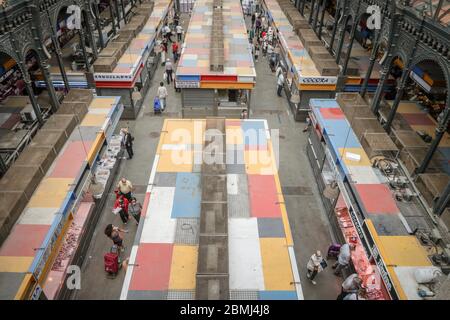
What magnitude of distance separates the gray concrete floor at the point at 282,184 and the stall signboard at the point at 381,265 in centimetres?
239

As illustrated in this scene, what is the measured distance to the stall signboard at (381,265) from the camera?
8.89 metres

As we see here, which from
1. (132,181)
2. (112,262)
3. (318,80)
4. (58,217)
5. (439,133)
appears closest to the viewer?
(58,217)

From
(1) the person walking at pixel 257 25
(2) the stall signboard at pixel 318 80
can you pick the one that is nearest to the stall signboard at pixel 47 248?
(2) the stall signboard at pixel 318 80

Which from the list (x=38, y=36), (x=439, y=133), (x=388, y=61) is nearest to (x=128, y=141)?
(x=38, y=36)

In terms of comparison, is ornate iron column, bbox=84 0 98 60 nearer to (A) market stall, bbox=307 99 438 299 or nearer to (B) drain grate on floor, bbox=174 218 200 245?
(A) market stall, bbox=307 99 438 299

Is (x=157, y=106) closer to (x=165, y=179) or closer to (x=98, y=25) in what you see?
(x=98, y=25)

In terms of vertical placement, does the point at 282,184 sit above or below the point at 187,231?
below

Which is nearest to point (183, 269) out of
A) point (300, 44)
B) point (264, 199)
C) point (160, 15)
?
point (264, 199)

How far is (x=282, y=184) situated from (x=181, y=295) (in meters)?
9.33

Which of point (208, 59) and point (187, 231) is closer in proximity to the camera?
point (187, 231)

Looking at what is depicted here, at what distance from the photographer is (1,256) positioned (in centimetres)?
895

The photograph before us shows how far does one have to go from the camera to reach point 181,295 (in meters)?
7.71

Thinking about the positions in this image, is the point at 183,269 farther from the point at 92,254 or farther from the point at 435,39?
the point at 435,39

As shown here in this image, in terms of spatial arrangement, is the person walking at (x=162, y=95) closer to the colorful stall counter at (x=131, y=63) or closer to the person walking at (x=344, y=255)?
the colorful stall counter at (x=131, y=63)
